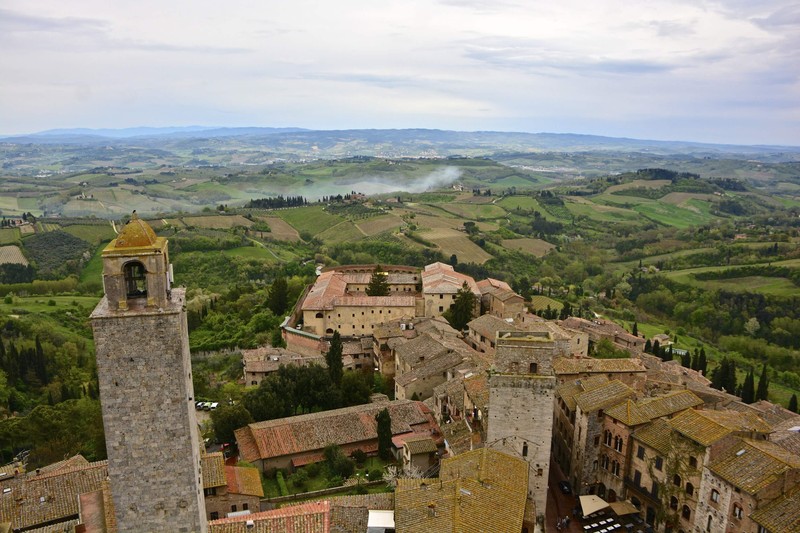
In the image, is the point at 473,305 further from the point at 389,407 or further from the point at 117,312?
the point at 117,312

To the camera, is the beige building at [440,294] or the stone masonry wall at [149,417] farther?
the beige building at [440,294]

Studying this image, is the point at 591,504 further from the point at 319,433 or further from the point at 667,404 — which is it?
the point at 319,433

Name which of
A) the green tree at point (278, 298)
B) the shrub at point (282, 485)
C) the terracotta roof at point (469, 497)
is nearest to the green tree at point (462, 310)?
the green tree at point (278, 298)

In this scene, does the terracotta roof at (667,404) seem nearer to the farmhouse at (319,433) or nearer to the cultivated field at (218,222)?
the farmhouse at (319,433)

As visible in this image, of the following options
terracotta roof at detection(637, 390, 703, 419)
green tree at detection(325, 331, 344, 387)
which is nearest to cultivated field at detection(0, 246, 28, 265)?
green tree at detection(325, 331, 344, 387)

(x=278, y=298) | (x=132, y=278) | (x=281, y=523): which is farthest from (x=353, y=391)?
(x=132, y=278)
